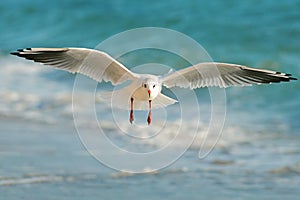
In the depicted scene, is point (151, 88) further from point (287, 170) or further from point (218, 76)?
point (287, 170)

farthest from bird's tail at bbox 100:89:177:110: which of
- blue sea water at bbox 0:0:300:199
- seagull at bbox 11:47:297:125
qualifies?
blue sea water at bbox 0:0:300:199

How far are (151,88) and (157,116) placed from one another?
10.8 ft

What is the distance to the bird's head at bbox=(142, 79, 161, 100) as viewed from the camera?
725cm

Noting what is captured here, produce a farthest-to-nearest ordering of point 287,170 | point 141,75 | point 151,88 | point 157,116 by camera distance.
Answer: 1. point 157,116
2. point 287,170
3. point 141,75
4. point 151,88

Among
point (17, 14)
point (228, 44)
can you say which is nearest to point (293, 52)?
point (228, 44)

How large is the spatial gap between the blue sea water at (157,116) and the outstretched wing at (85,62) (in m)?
0.95

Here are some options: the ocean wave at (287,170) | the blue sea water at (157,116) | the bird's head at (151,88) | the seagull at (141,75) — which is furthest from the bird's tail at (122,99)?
the ocean wave at (287,170)

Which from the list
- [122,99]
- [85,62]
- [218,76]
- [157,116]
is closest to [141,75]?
[122,99]

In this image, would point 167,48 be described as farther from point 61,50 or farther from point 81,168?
point 61,50

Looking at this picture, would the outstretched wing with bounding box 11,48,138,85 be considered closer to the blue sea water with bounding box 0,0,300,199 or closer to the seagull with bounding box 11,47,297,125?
the seagull with bounding box 11,47,297,125

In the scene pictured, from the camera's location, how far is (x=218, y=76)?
7758 millimetres

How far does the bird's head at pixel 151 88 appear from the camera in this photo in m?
7.25

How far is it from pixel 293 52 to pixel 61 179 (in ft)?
19.9

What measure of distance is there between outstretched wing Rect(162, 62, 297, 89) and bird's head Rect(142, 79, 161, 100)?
249mm
